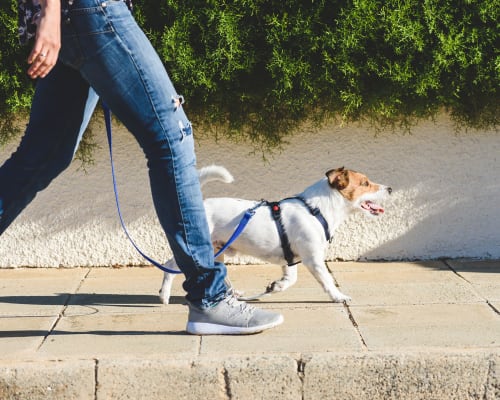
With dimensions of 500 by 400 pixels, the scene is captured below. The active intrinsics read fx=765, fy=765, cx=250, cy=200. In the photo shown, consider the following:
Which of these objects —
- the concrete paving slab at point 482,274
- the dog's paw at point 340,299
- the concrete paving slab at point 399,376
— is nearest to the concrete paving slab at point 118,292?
the dog's paw at point 340,299

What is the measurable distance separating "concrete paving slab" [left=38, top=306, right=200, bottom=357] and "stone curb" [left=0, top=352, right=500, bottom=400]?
0.41 ft

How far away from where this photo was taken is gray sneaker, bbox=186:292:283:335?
12.1 feet

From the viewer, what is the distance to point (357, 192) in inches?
195

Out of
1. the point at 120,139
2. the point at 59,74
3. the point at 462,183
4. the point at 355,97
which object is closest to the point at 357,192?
the point at 355,97

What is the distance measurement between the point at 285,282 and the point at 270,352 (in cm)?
130

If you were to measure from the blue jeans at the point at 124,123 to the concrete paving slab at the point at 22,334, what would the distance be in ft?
1.97

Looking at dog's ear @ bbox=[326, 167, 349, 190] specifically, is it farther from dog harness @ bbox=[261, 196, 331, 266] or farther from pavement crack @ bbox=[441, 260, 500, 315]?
pavement crack @ bbox=[441, 260, 500, 315]

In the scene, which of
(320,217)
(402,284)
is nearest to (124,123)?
(320,217)

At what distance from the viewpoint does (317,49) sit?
529cm

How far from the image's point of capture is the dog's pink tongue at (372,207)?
16.5ft

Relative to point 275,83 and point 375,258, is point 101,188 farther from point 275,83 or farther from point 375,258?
point 375,258

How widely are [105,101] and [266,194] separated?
2453mm

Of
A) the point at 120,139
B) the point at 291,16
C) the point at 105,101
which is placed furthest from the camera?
the point at 120,139

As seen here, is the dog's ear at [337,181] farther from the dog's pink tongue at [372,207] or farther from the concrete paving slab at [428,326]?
the concrete paving slab at [428,326]
